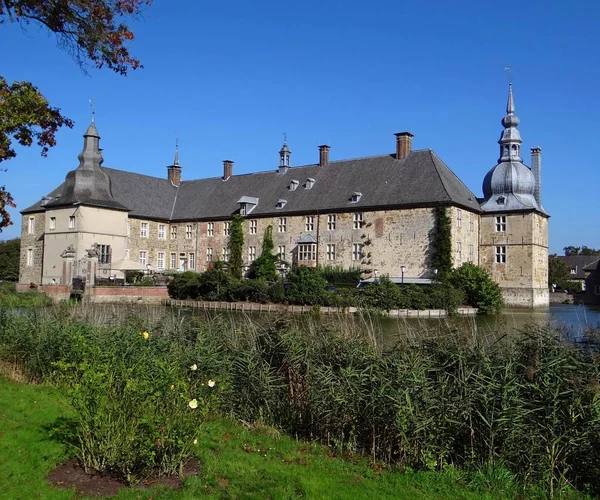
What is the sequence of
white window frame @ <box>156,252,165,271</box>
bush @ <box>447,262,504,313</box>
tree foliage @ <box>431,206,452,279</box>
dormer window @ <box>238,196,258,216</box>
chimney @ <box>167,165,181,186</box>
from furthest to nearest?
chimney @ <box>167,165,181,186</box> → white window frame @ <box>156,252,165,271</box> → dormer window @ <box>238,196,258,216</box> → tree foliage @ <box>431,206,452,279</box> → bush @ <box>447,262,504,313</box>

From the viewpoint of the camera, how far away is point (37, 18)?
8.10 metres

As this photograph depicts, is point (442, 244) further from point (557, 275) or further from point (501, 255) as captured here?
point (557, 275)

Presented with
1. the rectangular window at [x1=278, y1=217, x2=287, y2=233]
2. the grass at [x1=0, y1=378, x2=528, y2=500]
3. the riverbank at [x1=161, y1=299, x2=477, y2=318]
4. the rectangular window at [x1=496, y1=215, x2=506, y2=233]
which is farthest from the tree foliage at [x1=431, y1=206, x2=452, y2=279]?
the grass at [x1=0, y1=378, x2=528, y2=500]

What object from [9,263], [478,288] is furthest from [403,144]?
[9,263]

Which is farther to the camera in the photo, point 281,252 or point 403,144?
point 281,252

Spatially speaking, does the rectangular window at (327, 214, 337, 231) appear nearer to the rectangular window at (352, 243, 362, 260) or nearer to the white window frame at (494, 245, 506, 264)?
the rectangular window at (352, 243, 362, 260)

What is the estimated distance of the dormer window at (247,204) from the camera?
137 ft

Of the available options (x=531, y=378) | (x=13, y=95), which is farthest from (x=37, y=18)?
(x=531, y=378)

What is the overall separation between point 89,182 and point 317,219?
1530 cm

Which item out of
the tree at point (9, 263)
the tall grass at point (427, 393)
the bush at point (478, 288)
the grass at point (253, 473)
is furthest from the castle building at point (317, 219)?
the grass at point (253, 473)

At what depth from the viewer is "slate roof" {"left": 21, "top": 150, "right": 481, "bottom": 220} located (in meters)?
35.2

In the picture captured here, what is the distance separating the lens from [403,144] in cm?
3784

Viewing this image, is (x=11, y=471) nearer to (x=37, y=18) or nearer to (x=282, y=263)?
(x=37, y=18)

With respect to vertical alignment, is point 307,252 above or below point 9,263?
above
